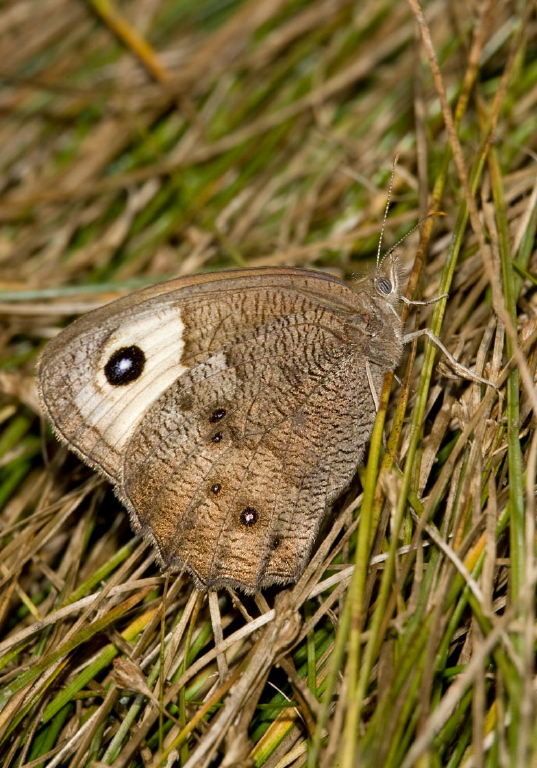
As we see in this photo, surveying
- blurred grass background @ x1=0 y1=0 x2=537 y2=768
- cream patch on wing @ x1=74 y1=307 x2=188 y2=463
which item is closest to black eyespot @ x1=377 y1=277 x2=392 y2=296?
blurred grass background @ x1=0 y1=0 x2=537 y2=768

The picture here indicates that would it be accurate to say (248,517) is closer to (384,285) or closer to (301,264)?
(384,285)

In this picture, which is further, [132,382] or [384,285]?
[384,285]

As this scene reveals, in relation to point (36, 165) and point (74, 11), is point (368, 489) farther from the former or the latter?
point (74, 11)

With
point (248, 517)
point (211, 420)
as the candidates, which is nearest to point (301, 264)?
point (211, 420)

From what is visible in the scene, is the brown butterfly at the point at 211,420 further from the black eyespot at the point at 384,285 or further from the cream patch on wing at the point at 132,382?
the black eyespot at the point at 384,285

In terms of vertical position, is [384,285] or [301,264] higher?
[301,264]

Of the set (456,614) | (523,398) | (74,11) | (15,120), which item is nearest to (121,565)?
(456,614)
